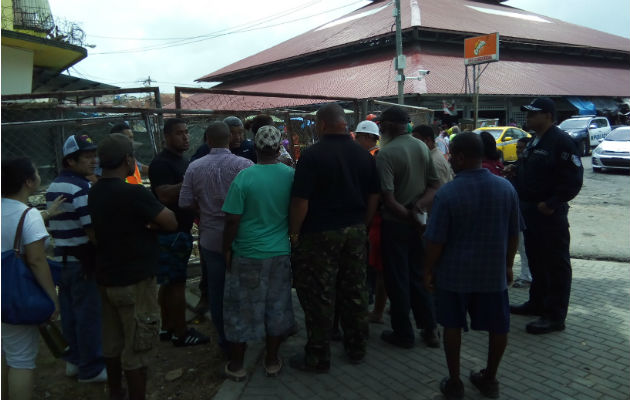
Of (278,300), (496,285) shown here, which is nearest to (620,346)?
(496,285)

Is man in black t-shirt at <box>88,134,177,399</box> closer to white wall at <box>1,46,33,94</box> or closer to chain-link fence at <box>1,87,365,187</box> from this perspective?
chain-link fence at <box>1,87,365,187</box>

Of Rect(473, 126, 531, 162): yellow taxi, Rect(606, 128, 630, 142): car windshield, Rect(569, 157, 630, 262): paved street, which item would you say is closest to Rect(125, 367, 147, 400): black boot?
Rect(569, 157, 630, 262): paved street

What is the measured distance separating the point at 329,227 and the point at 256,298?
73 centimetres

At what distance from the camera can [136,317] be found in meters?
2.89

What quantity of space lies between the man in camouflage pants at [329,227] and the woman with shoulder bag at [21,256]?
157 cm

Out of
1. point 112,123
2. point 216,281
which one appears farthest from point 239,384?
point 112,123

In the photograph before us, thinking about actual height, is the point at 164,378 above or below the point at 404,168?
below

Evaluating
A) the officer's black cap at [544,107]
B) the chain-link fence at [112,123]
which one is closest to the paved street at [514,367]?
the officer's black cap at [544,107]

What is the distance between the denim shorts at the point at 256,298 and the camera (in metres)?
3.23

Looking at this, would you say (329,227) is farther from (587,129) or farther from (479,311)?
(587,129)

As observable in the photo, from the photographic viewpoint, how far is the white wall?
427 inches

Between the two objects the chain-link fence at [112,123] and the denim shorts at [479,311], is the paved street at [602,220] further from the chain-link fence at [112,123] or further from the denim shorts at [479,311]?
the denim shorts at [479,311]

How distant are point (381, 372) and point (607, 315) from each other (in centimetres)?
255

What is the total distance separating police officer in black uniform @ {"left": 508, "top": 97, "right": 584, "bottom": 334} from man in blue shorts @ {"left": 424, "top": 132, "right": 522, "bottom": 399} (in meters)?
1.19
